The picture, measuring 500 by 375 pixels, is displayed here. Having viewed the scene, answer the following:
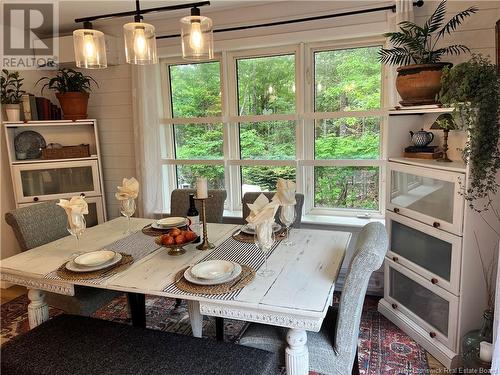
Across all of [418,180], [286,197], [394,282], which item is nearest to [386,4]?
[418,180]

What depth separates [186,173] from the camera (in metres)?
3.73

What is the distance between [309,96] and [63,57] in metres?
2.42

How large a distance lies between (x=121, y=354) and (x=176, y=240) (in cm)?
58

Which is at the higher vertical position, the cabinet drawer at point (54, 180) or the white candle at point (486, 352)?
the cabinet drawer at point (54, 180)

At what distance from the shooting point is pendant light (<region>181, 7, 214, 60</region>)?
174cm

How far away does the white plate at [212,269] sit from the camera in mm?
1612

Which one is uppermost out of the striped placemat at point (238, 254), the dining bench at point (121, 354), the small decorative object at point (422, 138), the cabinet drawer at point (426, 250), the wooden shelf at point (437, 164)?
the small decorative object at point (422, 138)

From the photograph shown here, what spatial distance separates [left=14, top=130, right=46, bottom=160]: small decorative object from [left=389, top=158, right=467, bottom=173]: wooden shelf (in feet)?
10.6

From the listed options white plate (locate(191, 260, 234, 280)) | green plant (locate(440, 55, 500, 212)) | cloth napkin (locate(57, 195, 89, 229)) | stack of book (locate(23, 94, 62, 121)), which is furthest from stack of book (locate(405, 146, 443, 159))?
stack of book (locate(23, 94, 62, 121))

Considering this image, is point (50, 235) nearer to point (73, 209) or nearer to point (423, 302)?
point (73, 209)

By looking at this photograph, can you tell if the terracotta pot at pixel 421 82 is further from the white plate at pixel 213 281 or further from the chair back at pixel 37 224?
the chair back at pixel 37 224

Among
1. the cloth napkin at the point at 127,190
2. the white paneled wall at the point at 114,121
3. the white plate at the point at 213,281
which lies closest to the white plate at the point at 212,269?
the white plate at the point at 213,281

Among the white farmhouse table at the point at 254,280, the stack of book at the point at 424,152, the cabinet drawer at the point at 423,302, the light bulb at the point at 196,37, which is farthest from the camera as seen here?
the stack of book at the point at 424,152

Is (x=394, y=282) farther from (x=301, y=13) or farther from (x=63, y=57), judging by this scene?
(x=63, y=57)
